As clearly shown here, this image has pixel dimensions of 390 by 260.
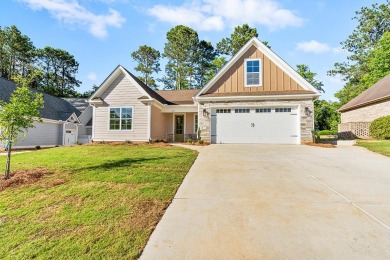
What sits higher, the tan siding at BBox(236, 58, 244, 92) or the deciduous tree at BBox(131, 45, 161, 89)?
the deciduous tree at BBox(131, 45, 161, 89)

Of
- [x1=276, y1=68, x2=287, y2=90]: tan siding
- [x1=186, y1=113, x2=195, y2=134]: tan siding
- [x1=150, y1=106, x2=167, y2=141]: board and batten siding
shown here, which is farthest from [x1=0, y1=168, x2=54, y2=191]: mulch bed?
[x1=276, y1=68, x2=287, y2=90]: tan siding

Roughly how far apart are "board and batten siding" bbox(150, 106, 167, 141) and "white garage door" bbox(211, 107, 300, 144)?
4.28 meters

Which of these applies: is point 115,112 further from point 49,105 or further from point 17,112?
point 49,105

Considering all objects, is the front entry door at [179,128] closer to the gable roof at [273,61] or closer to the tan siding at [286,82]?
the gable roof at [273,61]

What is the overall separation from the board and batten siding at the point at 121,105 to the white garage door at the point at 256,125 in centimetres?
499

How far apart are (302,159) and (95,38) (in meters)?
16.7

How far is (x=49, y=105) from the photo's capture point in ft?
68.6

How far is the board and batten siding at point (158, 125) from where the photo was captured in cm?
1485

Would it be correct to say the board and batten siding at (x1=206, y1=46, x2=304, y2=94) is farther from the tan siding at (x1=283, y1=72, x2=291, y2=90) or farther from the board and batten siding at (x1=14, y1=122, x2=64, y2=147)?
the board and batten siding at (x1=14, y1=122, x2=64, y2=147)

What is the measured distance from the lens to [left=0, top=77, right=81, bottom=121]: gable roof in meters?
17.1

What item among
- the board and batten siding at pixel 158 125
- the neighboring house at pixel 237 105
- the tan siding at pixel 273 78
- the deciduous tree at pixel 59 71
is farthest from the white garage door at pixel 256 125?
the deciduous tree at pixel 59 71

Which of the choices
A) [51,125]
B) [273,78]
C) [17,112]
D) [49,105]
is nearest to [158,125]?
[273,78]

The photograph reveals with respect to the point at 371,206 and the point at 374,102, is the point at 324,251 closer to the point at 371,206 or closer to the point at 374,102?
the point at 371,206

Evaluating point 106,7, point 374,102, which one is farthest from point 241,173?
point 374,102
